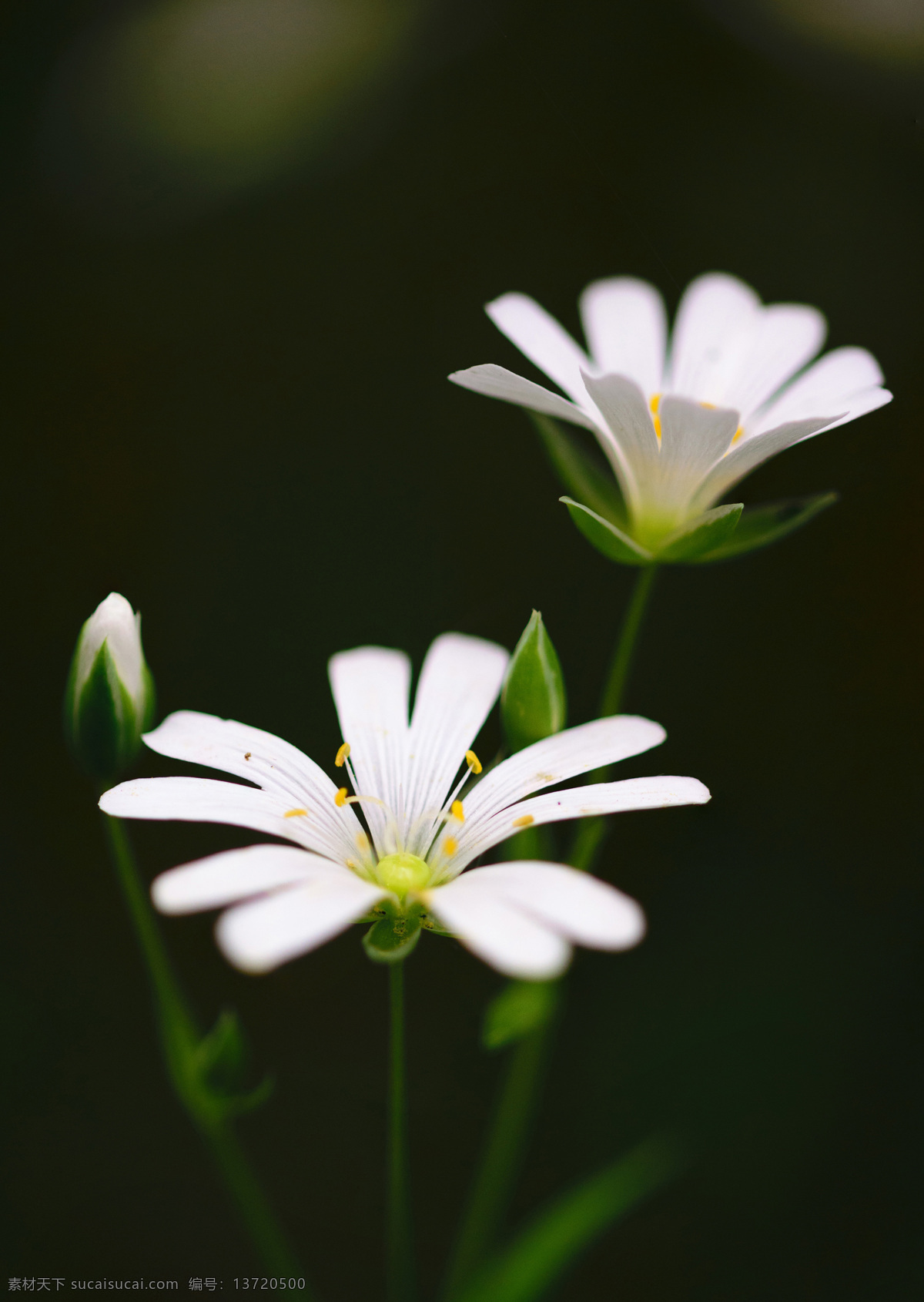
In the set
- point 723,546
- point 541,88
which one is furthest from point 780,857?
point 541,88

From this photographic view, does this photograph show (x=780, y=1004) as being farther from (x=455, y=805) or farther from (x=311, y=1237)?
(x=455, y=805)

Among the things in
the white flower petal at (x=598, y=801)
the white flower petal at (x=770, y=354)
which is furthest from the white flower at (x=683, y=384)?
the white flower petal at (x=598, y=801)

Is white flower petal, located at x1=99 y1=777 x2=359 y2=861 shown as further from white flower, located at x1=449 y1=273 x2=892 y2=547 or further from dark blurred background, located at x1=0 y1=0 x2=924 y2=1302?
dark blurred background, located at x1=0 y1=0 x2=924 y2=1302

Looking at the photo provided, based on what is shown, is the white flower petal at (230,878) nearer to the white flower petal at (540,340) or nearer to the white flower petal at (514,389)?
the white flower petal at (514,389)

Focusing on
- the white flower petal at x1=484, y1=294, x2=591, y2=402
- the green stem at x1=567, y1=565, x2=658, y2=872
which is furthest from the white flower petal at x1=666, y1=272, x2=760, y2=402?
the green stem at x1=567, y1=565, x2=658, y2=872

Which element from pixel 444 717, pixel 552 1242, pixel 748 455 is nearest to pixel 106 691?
pixel 444 717

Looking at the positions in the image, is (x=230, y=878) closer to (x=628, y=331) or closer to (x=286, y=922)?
(x=286, y=922)
